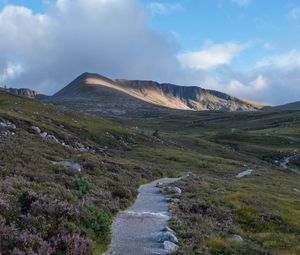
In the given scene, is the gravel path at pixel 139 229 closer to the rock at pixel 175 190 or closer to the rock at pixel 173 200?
the rock at pixel 173 200

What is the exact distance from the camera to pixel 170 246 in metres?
15.9

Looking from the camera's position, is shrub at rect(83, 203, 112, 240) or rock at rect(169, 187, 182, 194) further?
rock at rect(169, 187, 182, 194)

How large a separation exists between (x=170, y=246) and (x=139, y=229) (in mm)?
3313

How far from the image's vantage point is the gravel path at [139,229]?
15375mm

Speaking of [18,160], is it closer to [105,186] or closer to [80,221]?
[105,186]

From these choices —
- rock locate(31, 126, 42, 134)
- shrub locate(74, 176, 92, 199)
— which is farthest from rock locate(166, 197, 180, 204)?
rock locate(31, 126, 42, 134)

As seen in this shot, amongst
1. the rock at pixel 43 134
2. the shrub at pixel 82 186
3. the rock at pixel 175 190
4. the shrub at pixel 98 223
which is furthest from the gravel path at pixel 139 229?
the rock at pixel 43 134

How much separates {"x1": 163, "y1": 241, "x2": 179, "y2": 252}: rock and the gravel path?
205 mm

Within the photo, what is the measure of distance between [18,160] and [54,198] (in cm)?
1656

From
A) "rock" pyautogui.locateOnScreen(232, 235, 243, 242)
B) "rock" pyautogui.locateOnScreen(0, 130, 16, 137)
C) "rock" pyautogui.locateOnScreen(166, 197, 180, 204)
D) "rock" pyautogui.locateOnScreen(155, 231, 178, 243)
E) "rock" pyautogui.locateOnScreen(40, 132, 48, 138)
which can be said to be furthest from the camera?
"rock" pyautogui.locateOnScreen(40, 132, 48, 138)

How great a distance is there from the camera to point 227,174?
225 feet

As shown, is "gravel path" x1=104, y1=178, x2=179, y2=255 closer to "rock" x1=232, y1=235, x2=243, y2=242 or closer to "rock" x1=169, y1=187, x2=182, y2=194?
"rock" x1=232, y1=235, x2=243, y2=242

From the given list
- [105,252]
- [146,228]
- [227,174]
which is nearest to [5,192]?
[105,252]

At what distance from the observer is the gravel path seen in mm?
15375
